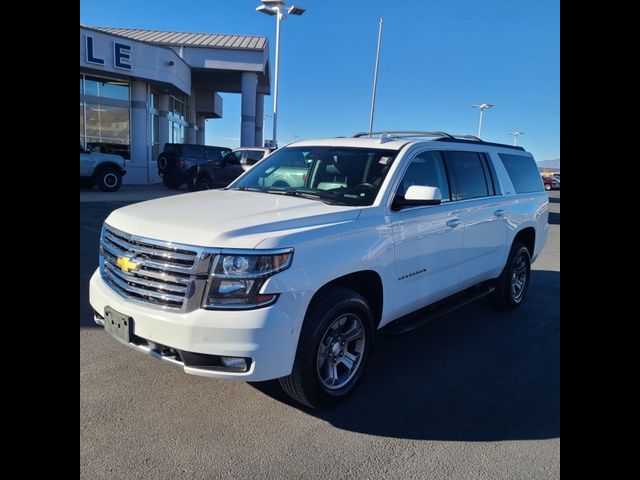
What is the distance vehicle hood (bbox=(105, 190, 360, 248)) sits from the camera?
2.96 metres

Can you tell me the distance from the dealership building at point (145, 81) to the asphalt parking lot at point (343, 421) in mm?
19072

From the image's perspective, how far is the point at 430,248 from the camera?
4172 mm

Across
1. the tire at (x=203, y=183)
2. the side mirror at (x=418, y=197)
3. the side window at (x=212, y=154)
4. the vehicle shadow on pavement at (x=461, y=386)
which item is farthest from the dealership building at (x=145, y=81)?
the vehicle shadow on pavement at (x=461, y=386)

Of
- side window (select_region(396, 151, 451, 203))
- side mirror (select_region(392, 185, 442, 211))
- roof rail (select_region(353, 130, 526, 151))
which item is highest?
roof rail (select_region(353, 130, 526, 151))

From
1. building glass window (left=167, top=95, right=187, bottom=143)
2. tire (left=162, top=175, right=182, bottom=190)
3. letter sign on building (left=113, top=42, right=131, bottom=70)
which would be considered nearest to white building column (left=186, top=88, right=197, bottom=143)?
building glass window (left=167, top=95, right=187, bottom=143)

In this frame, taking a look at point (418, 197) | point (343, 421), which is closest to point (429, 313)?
point (418, 197)

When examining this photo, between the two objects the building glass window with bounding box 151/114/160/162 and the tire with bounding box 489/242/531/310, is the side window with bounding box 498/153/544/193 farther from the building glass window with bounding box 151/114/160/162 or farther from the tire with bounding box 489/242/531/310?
the building glass window with bounding box 151/114/160/162

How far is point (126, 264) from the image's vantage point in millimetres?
3229

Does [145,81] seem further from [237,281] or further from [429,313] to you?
[237,281]

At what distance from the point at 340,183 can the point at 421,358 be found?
172cm

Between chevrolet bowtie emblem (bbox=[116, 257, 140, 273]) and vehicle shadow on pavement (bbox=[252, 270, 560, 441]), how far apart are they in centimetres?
134
